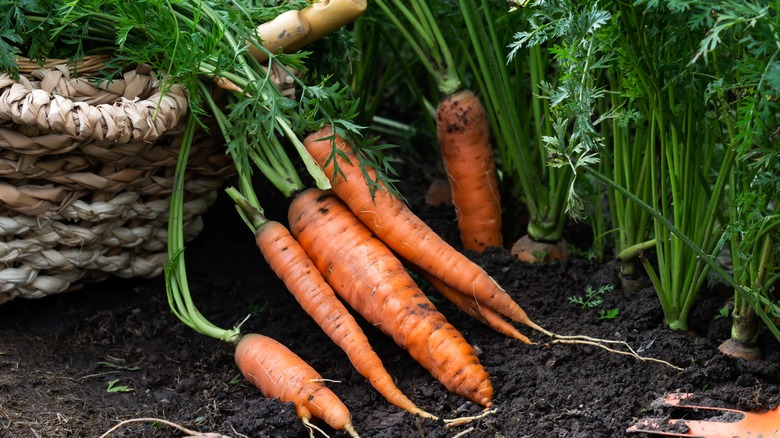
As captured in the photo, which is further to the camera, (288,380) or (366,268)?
(366,268)

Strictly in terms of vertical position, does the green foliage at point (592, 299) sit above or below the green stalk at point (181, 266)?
below

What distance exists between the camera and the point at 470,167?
239 centimetres

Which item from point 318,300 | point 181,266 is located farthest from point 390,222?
point 181,266

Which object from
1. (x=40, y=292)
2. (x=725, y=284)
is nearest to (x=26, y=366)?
(x=40, y=292)

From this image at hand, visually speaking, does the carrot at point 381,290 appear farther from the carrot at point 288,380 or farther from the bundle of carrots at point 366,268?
the carrot at point 288,380

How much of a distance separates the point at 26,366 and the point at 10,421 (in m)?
0.27

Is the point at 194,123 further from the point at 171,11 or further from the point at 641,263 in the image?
the point at 641,263

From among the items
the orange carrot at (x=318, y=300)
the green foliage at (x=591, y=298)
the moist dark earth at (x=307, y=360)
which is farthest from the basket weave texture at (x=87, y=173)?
the green foliage at (x=591, y=298)

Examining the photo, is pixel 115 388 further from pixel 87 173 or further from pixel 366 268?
pixel 366 268

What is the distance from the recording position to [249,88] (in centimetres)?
197

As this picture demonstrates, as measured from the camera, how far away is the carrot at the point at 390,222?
2129 mm

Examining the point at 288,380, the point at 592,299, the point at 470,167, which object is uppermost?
the point at 470,167

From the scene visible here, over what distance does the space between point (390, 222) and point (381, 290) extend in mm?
197

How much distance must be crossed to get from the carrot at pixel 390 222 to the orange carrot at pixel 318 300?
0.61 feet
